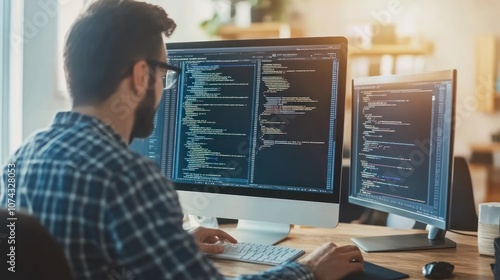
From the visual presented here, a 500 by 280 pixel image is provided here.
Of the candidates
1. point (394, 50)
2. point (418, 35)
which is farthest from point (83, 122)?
point (418, 35)

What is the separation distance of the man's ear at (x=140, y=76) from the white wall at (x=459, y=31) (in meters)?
3.41

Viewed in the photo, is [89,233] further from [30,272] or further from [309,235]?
[309,235]

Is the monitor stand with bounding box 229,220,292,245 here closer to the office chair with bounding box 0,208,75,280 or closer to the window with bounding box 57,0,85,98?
the office chair with bounding box 0,208,75,280

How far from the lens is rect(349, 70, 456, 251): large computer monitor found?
4.29 feet

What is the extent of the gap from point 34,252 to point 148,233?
171mm

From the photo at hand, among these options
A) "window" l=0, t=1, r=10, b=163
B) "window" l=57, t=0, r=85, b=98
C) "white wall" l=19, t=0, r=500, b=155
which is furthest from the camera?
"white wall" l=19, t=0, r=500, b=155

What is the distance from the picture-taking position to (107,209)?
2.66 feet

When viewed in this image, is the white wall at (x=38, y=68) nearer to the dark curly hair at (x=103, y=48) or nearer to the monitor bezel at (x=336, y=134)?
the monitor bezel at (x=336, y=134)

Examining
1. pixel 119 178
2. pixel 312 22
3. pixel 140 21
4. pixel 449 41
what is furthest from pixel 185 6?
pixel 119 178

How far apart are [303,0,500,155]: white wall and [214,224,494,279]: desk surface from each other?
2.64m

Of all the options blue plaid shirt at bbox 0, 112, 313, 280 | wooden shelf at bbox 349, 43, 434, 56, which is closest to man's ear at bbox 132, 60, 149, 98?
blue plaid shirt at bbox 0, 112, 313, 280

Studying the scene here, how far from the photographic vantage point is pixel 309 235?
1.56 meters

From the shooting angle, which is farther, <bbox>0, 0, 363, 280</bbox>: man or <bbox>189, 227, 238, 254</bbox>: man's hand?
<bbox>189, 227, 238, 254</bbox>: man's hand

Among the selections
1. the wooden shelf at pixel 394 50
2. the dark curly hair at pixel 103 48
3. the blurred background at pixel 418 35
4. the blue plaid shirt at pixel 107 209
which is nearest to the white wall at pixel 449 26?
the blurred background at pixel 418 35
